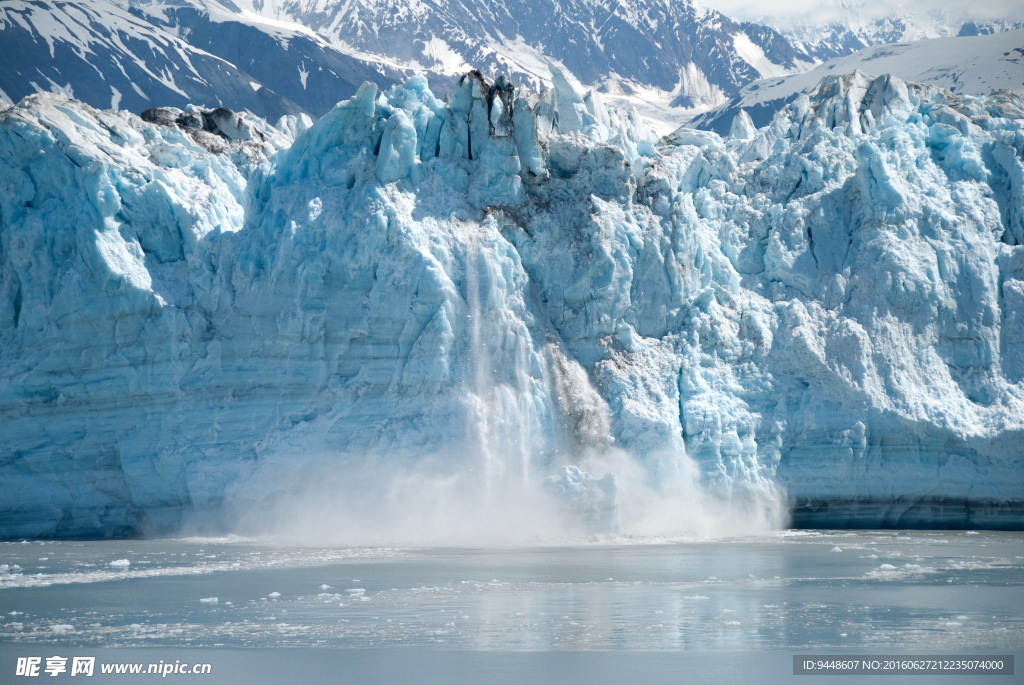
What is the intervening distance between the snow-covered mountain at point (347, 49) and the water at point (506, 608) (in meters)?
57.7

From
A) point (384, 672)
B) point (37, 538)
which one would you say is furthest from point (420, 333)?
point (384, 672)

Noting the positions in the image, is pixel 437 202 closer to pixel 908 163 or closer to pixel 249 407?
pixel 249 407

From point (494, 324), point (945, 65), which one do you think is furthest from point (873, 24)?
point (494, 324)

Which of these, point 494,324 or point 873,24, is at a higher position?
point 873,24

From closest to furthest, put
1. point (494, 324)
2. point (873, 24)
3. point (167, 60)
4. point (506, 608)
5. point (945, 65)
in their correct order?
1. point (506, 608)
2. point (494, 324)
3. point (945, 65)
4. point (167, 60)
5. point (873, 24)

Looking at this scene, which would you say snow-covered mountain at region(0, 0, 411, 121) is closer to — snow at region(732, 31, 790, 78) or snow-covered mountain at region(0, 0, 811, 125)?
snow-covered mountain at region(0, 0, 811, 125)

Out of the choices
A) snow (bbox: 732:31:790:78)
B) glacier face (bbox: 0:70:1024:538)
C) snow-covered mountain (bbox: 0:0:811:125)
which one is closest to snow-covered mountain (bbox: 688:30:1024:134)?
snow-covered mountain (bbox: 0:0:811:125)

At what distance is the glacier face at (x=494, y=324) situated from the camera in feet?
72.0

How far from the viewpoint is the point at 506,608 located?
13.6m

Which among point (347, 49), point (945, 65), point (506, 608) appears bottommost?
point (506, 608)

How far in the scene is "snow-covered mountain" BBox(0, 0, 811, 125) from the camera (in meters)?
84.2

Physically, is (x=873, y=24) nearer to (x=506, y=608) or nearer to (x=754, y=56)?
(x=754, y=56)

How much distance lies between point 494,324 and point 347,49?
330 feet

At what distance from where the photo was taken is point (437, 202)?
909 inches
